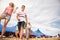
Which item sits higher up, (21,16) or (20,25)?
(21,16)

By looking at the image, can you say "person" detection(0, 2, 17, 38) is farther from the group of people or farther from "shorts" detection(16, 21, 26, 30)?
"shorts" detection(16, 21, 26, 30)

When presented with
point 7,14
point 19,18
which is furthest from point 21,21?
point 7,14

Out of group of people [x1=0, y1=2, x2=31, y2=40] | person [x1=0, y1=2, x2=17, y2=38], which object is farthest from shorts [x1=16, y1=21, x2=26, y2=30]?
→ person [x1=0, y1=2, x2=17, y2=38]

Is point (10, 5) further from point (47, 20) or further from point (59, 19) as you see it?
point (59, 19)

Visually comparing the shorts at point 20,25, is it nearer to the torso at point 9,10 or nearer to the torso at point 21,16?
the torso at point 21,16

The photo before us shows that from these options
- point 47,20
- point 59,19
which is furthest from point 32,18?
point 59,19

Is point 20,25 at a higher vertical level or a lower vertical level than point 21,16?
lower

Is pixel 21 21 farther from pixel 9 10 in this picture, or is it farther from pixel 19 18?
pixel 9 10

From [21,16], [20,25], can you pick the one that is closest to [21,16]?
[21,16]

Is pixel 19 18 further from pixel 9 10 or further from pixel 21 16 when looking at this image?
pixel 9 10

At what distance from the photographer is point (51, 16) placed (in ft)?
6.78

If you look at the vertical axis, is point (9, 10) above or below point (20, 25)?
above

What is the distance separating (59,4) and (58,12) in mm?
110

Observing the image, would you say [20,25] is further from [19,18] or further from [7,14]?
[7,14]
